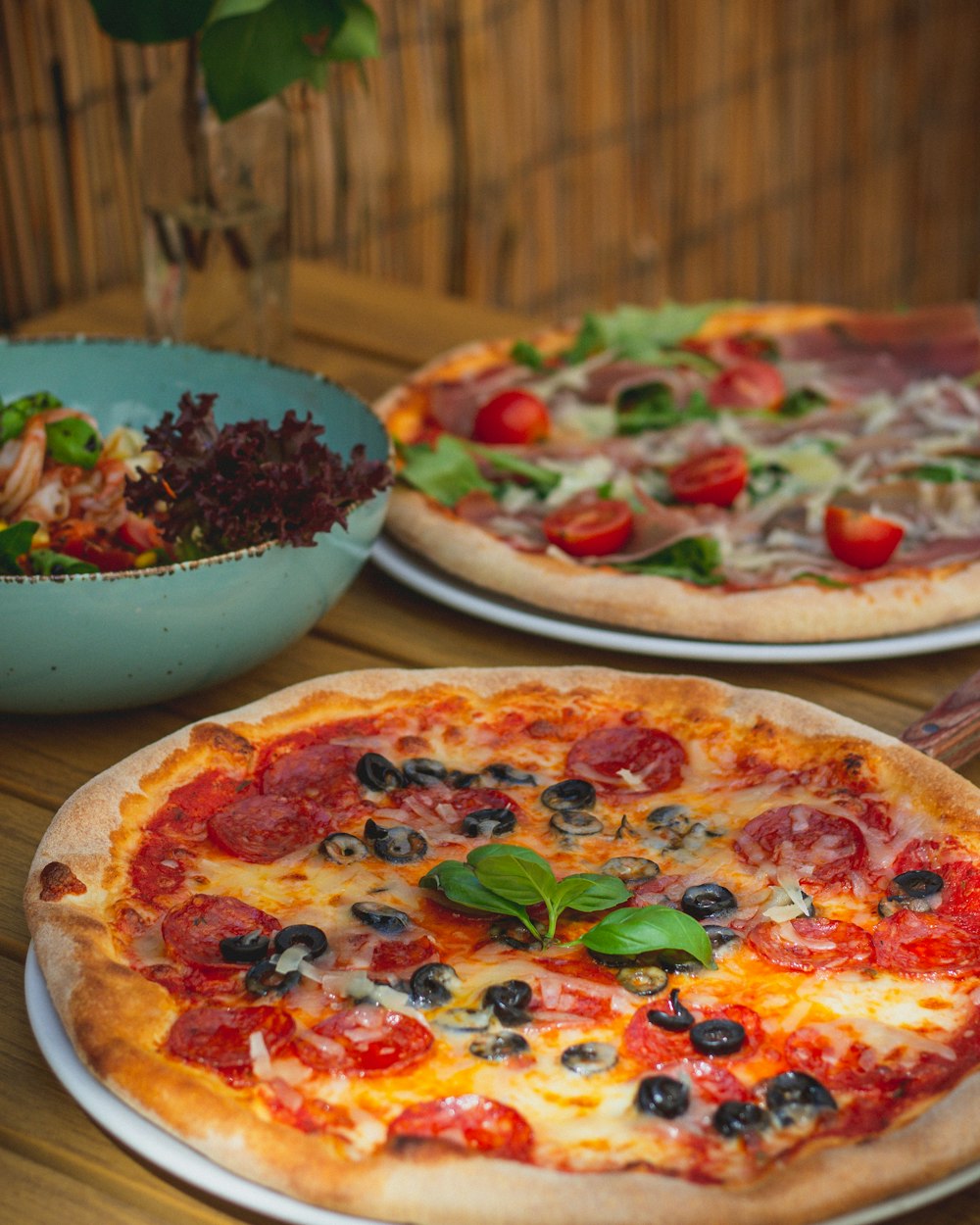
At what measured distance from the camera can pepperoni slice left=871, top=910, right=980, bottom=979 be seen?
1778mm

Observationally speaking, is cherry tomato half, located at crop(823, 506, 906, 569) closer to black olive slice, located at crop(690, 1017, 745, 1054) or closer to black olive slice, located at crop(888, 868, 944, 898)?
black olive slice, located at crop(888, 868, 944, 898)

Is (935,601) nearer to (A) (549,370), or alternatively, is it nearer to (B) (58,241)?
(A) (549,370)

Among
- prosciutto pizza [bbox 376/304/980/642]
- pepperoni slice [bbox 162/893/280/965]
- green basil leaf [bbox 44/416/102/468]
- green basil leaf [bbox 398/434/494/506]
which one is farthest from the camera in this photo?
green basil leaf [bbox 398/434/494/506]

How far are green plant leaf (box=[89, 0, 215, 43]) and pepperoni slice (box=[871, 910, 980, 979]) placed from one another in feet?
6.85

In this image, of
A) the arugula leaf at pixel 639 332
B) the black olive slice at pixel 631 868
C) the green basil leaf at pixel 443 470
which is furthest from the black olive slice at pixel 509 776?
the arugula leaf at pixel 639 332

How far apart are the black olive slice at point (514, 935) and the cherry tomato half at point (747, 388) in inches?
77.2

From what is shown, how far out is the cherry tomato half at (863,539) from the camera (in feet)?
9.13

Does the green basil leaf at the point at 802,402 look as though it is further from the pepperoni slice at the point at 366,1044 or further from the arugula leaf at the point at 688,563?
the pepperoni slice at the point at 366,1044

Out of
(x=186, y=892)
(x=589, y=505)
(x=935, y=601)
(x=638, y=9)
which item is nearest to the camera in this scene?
(x=186, y=892)

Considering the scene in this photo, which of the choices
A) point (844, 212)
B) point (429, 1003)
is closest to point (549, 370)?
point (429, 1003)

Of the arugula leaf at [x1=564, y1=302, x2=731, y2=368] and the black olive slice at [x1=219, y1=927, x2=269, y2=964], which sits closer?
the black olive slice at [x1=219, y1=927, x2=269, y2=964]

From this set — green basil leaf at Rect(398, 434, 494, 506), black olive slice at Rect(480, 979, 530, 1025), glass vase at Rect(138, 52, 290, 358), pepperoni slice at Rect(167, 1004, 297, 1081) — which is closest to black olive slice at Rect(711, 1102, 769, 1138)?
black olive slice at Rect(480, 979, 530, 1025)

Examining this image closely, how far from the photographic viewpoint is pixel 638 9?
224 inches

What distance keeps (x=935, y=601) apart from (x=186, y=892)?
51.6 inches
